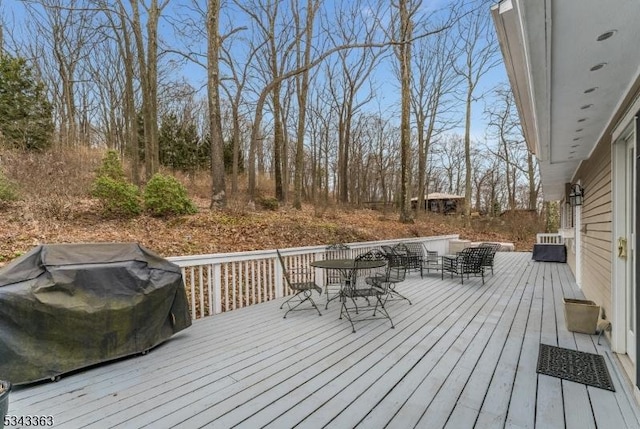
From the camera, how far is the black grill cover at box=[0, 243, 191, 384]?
2.45 metres

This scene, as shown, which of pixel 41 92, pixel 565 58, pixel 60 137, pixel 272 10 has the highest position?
pixel 272 10

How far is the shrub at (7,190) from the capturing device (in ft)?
20.2

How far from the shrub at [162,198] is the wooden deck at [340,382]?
144 inches

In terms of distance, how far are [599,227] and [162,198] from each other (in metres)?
7.54

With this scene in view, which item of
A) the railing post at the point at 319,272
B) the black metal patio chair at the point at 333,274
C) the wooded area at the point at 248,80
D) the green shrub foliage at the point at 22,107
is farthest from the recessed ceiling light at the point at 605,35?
the green shrub foliage at the point at 22,107

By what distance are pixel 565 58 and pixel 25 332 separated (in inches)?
168

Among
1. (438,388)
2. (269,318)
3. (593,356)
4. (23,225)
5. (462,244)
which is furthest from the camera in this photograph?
(462,244)

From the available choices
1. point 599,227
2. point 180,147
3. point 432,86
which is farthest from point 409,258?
point 180,147

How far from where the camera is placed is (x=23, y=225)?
559 cm

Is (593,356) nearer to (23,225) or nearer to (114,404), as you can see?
(114,404)

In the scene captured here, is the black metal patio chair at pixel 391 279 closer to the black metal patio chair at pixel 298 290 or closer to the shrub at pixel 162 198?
the black metal patio chair at pixel 298 290

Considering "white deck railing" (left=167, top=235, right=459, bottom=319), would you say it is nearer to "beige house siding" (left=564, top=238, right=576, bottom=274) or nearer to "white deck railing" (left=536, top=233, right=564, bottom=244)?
"beige house siding" (left=564, top=238, right=576, bottom=274)

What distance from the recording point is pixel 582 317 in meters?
3.68

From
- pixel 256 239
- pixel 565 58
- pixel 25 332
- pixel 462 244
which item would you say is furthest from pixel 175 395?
pixel 462 244
